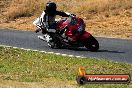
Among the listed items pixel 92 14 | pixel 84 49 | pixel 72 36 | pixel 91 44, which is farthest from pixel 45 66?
pixel 92 14

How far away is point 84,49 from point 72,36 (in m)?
0.70

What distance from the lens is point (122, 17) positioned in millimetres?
31984

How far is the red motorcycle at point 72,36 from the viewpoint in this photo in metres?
19.9

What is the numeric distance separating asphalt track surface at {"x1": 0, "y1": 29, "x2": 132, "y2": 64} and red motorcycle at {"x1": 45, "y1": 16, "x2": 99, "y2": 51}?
29 cm

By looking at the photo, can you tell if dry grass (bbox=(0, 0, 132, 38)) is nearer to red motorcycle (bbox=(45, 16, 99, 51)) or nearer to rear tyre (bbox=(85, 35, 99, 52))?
red motorcycle (bbox=(45, 16, 99, 51))

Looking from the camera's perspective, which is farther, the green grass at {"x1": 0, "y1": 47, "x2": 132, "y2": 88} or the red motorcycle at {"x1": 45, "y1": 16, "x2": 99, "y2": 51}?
the red motorcycle at {"x1": 45, "y1": 16, "x2": 99, "y2": 51}

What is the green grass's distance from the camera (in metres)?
13.0

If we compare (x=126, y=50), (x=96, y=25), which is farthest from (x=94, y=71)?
(x=96, y=25)

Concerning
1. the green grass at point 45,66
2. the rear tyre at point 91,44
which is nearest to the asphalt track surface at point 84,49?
the rear tyre at point 91,44

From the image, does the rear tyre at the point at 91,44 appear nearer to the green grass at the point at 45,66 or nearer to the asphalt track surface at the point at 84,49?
the asphalt track surface at the point at 84,49

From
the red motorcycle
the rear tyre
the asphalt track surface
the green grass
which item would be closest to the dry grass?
the asphalt track surface

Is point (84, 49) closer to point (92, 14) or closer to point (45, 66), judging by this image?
point (45, 66)

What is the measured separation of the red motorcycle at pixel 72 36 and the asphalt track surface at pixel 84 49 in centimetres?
29

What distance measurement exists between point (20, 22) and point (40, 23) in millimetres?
12421
